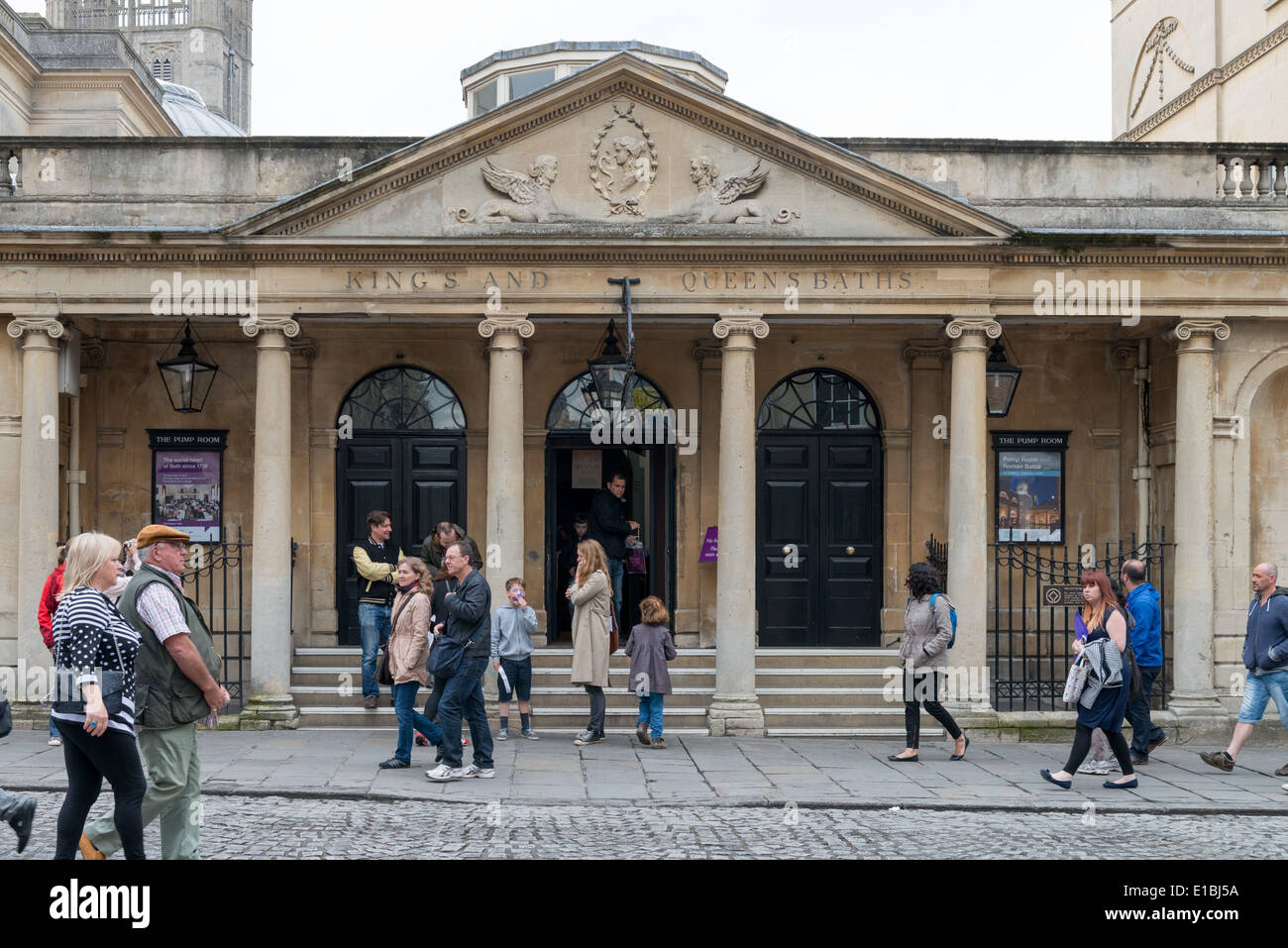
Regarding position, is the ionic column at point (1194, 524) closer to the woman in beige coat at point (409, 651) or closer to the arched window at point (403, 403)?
the woman in beige coat at point (409, 651)

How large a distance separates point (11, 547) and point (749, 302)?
829 centimetres

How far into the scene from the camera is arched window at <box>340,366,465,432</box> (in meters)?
17.4

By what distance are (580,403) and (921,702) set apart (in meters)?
6.37

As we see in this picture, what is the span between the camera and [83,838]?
7387 mm

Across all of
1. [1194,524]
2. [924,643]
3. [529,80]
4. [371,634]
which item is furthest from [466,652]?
[529,80]

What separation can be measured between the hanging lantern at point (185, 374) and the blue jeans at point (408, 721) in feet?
19.1

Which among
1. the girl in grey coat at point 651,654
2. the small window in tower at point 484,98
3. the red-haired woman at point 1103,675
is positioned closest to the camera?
the red-haired woman at point 1103,675

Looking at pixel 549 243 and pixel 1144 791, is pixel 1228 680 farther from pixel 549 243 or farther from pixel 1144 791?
pixel 549 243

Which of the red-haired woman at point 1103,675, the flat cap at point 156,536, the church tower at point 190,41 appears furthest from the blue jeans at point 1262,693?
the church tower at point 190,41

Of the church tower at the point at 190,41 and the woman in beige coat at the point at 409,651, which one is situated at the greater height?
the church tower at the point at 190,41

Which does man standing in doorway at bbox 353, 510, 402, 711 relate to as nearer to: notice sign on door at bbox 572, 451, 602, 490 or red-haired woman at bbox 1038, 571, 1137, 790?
notice sign on door at bbox 572, 451, 602, 490

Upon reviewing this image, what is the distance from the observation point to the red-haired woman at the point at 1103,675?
431 inches

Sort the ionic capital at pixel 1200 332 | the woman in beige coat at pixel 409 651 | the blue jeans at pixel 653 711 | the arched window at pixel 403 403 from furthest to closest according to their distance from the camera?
the arched window at pixel 403 403 < the ionic capital at pixel 1200 332 < the blue jeans at pixel 653 711 < the woman in beige coat at pixel 409 651

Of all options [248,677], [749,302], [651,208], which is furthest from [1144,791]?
[248,677]
